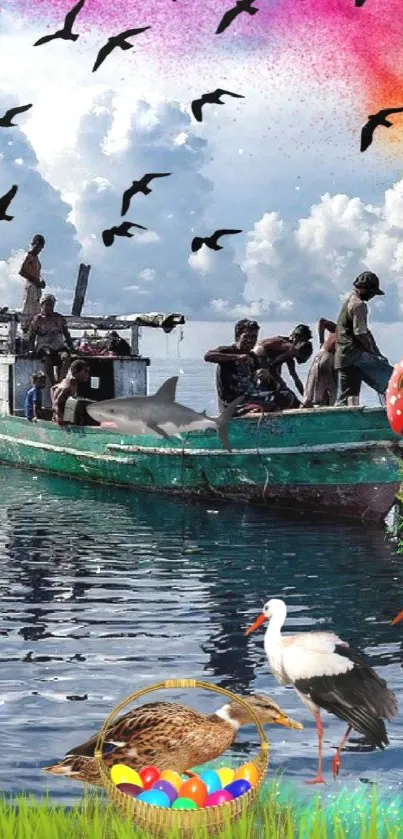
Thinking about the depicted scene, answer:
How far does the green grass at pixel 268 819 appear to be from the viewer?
18.5 ft

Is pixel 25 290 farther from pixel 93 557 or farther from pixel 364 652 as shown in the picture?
pixel 364 652

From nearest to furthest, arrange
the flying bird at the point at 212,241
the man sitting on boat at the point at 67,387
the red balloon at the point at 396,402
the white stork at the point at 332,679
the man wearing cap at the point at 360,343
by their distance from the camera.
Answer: the white stork at the point at 332,679, the red balloon at the point at 396,402, the flying bird at the point at 212,241, the man wearing cap at the point at 360,343, the man sitting on boat at the point at 67,387

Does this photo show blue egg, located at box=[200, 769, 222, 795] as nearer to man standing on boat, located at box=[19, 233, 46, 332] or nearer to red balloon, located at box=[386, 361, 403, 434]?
red balloon, located at box=[386, 361, 403, 434]

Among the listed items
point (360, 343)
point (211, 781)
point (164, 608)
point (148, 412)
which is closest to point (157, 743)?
point (211, 781)

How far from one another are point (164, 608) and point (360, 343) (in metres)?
5.28

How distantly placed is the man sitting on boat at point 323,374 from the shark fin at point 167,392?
15.5ft

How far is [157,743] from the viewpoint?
262 inches

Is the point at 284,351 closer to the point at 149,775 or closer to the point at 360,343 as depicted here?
the point at 360,343

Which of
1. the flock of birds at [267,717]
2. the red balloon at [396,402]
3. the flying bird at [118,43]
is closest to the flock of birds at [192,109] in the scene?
the flying bird at [118,43]

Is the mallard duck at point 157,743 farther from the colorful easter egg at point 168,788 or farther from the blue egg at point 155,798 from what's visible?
the blue egg at point 155,798

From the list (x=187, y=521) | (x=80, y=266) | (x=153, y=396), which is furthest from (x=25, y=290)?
(x=153, y=396)

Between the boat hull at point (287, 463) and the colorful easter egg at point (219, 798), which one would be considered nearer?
the colorful easter egg at point (219, 798)

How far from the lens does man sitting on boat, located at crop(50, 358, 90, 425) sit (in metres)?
21.8

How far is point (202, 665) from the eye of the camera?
9.77m
